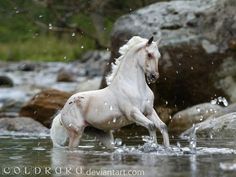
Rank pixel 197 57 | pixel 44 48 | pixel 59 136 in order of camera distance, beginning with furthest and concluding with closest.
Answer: pixel 44 48
pixel 197 57
pixel 59 136

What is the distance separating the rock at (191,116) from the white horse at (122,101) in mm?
3446

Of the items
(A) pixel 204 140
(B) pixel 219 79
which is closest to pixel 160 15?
(B) pixel 219 79

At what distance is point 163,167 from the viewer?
715 centimetres

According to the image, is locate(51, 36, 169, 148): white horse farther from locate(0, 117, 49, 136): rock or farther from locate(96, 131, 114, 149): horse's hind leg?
locate(0, 117, 49, 136): rock

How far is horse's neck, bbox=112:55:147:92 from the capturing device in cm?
971

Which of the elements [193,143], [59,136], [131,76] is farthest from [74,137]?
[193,143]

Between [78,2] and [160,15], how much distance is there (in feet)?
31.6

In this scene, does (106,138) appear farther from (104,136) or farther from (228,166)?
(228,166)

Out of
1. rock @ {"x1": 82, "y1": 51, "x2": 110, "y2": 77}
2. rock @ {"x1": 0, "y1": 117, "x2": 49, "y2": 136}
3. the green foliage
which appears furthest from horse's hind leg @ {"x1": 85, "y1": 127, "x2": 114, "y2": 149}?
rock @ {"x1": 82, "y1": 51, "x2": 110, "y2": 77}

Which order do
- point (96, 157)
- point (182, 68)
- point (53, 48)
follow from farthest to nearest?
point (53, 48), point (182, 68), point (96, 157)

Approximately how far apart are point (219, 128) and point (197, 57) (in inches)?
143

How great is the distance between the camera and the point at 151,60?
970cm

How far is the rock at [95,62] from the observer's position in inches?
1151

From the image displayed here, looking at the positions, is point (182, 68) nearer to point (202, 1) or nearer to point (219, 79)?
point (219, 79)
